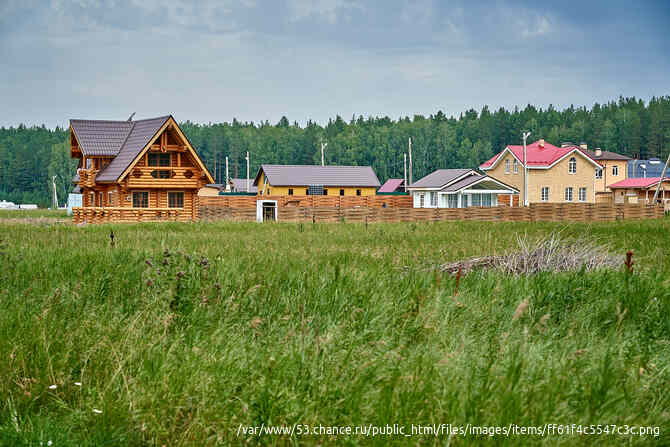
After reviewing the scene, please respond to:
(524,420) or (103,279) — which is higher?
(103,279)

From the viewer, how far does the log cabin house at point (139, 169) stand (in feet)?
115

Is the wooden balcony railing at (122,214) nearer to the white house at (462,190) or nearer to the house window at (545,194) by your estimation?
the white house at (462,190)

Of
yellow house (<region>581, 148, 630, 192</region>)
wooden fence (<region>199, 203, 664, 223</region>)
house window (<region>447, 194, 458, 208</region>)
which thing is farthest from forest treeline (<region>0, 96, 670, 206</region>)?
wooden fence (<region>199, 203, 664, 223</region>)

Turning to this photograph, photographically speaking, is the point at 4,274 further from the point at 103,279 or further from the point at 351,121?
the point at 351,121

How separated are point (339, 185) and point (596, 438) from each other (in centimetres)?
6571

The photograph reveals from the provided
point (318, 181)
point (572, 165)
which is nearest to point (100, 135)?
point (318, 181)

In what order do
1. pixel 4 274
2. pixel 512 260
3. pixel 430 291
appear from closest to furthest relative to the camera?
pixel 430 291 < pixel 4 274 < pixel 512 260

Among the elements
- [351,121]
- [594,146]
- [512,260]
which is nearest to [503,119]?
[594,146]

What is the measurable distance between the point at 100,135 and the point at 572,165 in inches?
1789

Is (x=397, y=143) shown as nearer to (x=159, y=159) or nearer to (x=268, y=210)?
(x=268, y=210)

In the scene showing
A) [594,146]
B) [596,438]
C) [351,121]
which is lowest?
[596,438]

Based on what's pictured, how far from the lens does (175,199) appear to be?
38312mm

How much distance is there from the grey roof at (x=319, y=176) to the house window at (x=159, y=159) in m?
30.7

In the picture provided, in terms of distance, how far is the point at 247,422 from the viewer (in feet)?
12.4
